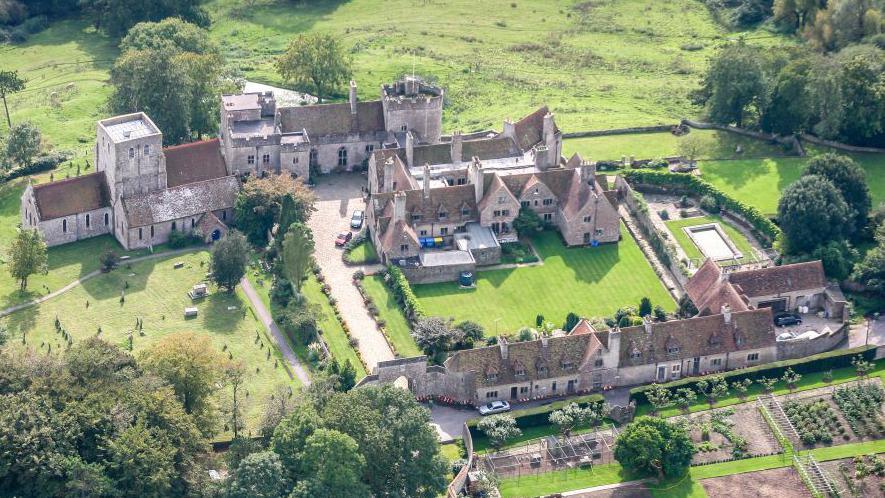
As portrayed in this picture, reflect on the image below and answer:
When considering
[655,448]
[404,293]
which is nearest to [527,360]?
[655,448]

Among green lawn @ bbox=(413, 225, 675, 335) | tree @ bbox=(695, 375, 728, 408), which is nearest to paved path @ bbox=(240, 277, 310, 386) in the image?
green lawn @ bbox=(413, 225, 675, 335)

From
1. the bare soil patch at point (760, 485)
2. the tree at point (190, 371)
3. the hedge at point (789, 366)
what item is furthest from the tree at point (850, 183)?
the tree at point (190, 371)

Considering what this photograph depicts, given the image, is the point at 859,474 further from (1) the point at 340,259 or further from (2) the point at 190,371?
(2) the point at 190,371

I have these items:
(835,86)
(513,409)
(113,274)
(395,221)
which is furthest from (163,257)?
(835,86)

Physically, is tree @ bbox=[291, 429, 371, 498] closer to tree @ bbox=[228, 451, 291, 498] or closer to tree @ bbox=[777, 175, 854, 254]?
tree @ bbox=[228, 451, 291, 498]

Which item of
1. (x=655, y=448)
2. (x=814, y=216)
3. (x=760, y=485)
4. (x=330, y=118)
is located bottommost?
(x=760, y=485)
